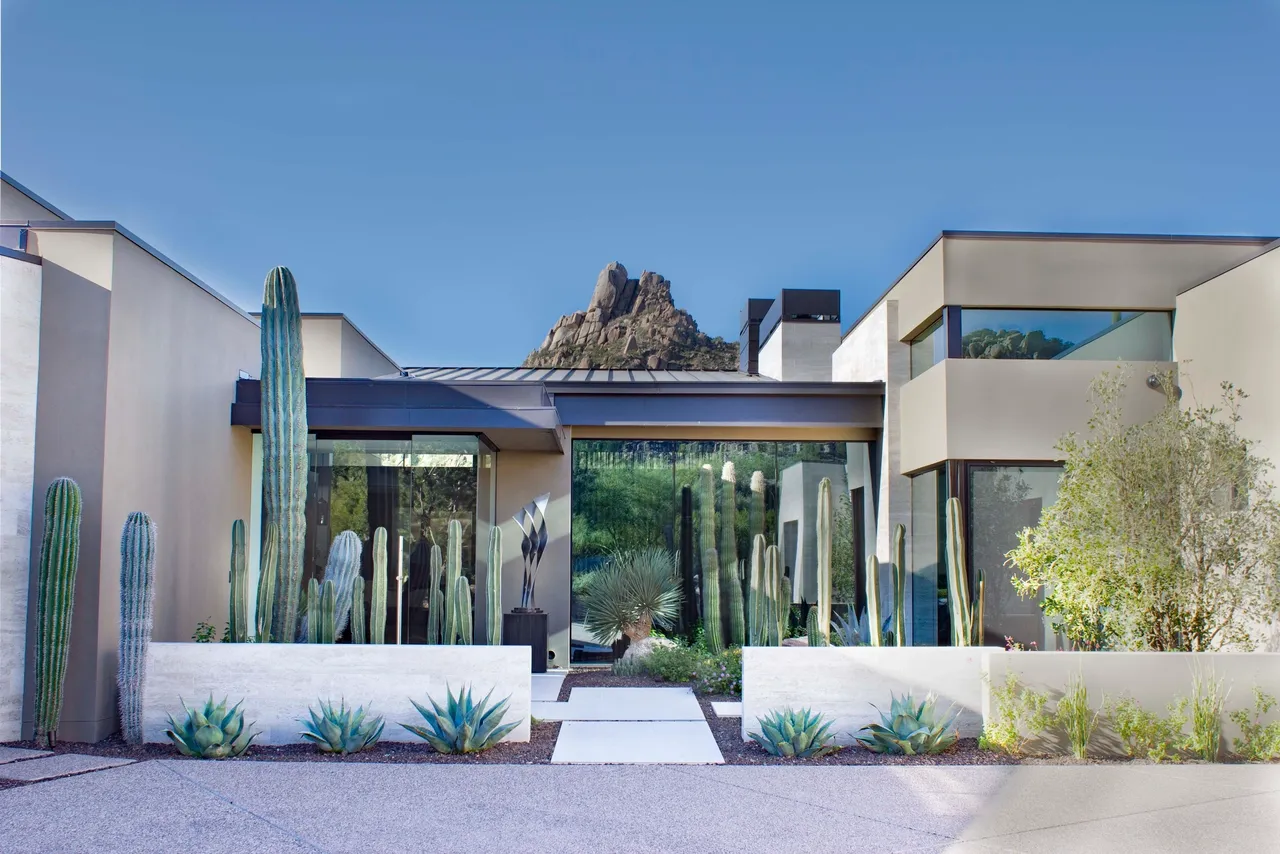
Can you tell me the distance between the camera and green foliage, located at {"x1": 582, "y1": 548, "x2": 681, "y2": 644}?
11.1 metres

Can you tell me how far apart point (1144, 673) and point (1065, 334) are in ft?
13.0

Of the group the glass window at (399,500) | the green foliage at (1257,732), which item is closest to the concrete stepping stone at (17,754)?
the glass window at (399,500)

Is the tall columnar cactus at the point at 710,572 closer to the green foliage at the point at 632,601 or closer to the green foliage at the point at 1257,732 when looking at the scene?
the green foliage at the point at 632,601

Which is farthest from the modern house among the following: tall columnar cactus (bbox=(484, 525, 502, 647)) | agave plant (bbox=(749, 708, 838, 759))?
agave plant (bbox=(749, 708, 838, 759))

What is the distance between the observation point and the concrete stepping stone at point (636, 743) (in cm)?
674

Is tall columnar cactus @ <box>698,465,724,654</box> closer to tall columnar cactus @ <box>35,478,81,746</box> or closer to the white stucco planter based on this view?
the white stucco planter

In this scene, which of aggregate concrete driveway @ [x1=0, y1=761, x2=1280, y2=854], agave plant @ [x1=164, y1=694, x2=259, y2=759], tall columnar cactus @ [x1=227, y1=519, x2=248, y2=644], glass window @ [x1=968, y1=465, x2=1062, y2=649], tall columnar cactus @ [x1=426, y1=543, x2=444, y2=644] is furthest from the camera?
glass window @ [x1=968, y1=465, x2=1062, y2=649]

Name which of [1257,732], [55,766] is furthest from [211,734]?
A: [1257,732]

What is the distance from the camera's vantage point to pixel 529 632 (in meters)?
10.4

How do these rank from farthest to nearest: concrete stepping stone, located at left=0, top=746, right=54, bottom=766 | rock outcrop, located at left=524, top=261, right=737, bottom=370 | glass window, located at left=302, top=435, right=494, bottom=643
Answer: rock outcrop, located at left=524, top=261, right=737, bottom=370 → glass window, located at left=302, top=435, right=494, bottom=643 → concrete stepping stone, located at left=0, top=746, right=54, bottom=766

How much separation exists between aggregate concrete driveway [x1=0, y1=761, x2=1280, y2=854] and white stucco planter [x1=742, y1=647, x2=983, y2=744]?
31.0 inches

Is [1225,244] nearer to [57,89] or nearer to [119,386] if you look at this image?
[119,386]

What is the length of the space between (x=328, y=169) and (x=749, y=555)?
27.8ft

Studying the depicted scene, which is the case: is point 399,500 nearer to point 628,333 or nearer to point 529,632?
point 529,632
